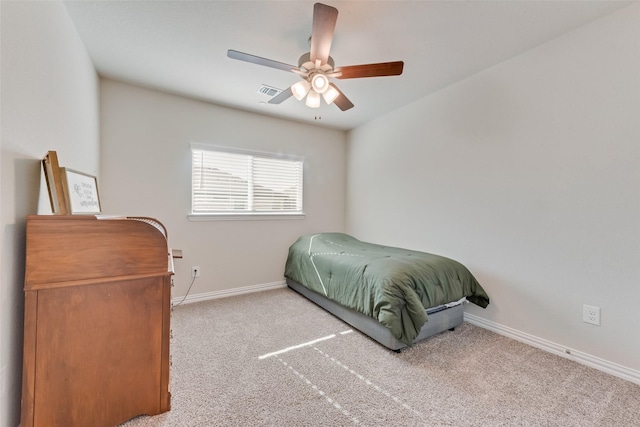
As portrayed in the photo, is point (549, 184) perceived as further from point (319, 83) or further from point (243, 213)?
point (243, 213)

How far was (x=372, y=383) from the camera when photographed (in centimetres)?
172

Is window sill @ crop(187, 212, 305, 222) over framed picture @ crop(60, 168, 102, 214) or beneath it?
beneath

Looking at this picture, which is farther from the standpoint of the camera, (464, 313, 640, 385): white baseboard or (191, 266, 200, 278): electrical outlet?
(191, 266, 200, 278): electrical outlet

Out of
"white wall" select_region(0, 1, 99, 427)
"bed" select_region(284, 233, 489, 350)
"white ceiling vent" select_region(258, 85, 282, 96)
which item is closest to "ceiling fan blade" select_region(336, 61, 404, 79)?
"white ceiling vent" select_region(258, 85, 282, 96)

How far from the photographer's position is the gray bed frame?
2.10m

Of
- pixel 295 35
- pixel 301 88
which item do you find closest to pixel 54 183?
pixel 301 88

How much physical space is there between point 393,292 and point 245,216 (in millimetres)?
2191

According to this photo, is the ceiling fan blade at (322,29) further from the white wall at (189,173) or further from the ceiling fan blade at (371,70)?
the white wall at (189,173)

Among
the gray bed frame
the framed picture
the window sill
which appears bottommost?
the gray bed frame

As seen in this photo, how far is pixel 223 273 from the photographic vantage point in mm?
3344

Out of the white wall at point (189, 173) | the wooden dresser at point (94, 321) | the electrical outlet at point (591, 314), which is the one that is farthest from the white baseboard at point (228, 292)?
the electrical outlet at point (591, 314)

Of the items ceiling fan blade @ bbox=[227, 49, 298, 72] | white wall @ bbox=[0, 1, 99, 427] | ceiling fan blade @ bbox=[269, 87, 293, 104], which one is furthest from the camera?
ceiling fan blade @ bbox=[269, 87, 293, 104]

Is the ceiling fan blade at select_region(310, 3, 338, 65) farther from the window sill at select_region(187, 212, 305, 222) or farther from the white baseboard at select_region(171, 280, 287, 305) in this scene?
the white baseboard at select_region(171, 280, 287, 305)

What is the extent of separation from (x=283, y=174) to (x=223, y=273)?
1563mm
